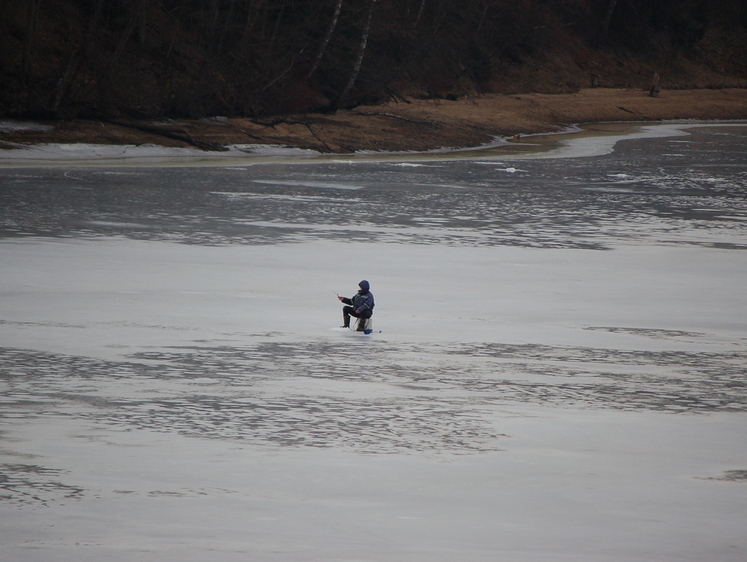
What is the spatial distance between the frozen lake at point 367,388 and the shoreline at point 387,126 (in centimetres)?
1138

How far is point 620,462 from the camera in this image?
602 centimetres

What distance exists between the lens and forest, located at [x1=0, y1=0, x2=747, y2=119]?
31312mm

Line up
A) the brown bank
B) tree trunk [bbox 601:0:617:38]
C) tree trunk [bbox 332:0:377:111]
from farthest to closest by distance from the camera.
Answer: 1. tree trunk [bbox 601:0:617:38]
2. tree trunk [bbox 332:0:377:111]
3. the brown bank

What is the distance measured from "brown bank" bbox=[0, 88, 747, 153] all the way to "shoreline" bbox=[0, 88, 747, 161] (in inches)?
1.1

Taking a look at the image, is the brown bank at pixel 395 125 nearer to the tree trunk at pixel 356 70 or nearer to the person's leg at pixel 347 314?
the tree trunk at pixel 356 70

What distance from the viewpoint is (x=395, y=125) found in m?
36.5

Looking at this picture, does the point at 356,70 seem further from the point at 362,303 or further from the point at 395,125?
the point at 362,303

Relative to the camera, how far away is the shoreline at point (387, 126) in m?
29.3

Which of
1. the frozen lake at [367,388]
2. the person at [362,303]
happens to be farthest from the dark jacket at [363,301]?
the frozen lake at [367,388]

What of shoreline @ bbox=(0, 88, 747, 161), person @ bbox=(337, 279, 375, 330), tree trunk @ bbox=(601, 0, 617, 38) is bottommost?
person @ bbox=(337, 279, 375, 330)

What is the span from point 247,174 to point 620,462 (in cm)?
Result: 2024

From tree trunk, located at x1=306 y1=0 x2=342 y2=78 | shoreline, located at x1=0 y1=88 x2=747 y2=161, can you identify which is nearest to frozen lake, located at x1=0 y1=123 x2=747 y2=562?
shoreline, located at x1=0 y1=88 x2=747 y2=161

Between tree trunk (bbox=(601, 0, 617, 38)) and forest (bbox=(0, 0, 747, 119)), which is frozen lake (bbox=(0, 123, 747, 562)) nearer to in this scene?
forest (bbox=(0, 0, 747, 119))

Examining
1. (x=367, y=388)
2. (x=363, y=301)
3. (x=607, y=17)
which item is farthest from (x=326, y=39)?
(x=607, y=17)
